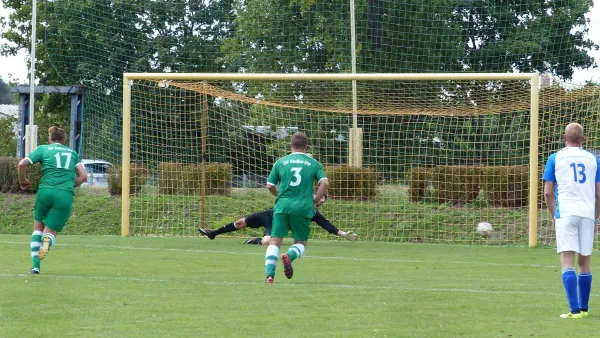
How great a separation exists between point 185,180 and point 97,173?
10.4 metres

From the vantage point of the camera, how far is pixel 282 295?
9320mm

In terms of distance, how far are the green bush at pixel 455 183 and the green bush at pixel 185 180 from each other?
433 centimetres

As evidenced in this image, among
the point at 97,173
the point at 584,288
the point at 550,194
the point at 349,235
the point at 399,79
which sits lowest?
the point at 584,288

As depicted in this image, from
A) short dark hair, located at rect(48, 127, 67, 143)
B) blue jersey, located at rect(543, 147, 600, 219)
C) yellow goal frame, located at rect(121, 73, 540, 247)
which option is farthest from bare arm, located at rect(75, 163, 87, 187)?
yellow goal frame, located at rect(121, 73, 540, 247)

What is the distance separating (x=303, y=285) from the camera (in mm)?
10297

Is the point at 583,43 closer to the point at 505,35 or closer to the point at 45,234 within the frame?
the point at 505,35

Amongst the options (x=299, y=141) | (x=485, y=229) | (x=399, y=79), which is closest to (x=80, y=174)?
(x=299, y=141)

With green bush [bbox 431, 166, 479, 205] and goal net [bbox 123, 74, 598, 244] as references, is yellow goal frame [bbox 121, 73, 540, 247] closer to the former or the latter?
goal net [bbox 123, 74, 598, 244]

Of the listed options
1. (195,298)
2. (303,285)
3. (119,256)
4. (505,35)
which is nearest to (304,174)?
(303,285)

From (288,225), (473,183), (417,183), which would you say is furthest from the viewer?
(417,183)

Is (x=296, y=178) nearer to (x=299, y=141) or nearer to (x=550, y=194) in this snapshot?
(x=299, y=141)

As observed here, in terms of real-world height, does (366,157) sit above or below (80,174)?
above

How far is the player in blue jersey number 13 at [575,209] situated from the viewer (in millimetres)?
8102

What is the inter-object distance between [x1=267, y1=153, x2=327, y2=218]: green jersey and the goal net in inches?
276
